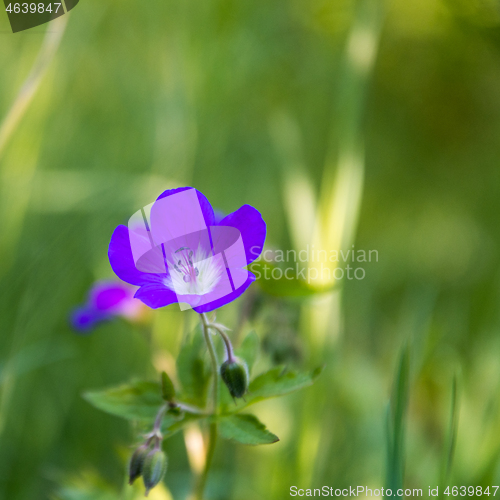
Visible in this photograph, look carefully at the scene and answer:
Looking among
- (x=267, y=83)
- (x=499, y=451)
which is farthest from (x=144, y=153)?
(x=499, y=451)

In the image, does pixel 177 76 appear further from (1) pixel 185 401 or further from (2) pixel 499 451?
(2) pixel 499 451

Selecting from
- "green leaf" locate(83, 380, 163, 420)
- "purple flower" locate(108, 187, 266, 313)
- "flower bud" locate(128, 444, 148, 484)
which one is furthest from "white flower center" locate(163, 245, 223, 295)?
"flower bud" locate(128, 444, 148, 484)

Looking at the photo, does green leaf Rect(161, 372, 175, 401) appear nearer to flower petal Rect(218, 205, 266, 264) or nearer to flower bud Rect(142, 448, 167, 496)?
flower bud Rect(142, 448, 167, 496)

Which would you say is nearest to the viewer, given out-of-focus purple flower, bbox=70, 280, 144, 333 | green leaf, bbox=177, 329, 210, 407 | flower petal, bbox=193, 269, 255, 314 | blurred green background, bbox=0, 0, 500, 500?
flower petal, bbox=193, 269, 255, 314

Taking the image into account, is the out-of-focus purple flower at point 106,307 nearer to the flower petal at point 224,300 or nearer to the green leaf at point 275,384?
the green leaf at point 275,384

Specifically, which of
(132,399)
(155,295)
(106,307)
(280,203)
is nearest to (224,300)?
(155,295)

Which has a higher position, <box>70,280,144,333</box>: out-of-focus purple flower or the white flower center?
the white flower center
